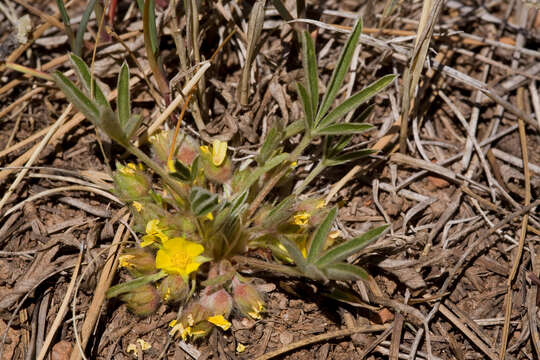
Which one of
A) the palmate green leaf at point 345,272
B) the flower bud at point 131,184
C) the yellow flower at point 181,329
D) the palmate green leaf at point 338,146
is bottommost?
the yellow flower at point 181,329

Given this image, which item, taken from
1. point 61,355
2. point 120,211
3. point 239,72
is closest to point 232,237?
point 120,211

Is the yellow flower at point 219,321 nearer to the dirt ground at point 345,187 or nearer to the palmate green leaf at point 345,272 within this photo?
the dirt ground at point 345,187

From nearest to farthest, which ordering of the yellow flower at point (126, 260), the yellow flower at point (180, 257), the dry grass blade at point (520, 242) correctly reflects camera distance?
the yellow flower at point (180, 257) → the yellow flower at point (126, 260) → the dry grass blade at point (520, 242)

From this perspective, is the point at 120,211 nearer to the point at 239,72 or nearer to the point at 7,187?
the point at 7,187

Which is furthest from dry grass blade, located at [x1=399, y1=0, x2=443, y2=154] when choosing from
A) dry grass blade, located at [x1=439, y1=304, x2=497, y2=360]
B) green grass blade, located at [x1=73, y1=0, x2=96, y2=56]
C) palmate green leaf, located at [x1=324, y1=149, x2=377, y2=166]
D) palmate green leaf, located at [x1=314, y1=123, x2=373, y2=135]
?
green grass blade, located at [x1=73, y1=0, x2=96, y2=56]

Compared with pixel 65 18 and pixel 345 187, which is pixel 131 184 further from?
pixel 345 187

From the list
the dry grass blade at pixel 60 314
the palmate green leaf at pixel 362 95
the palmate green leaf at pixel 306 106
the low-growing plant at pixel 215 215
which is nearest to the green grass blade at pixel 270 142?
the low-growing plant at pixel 215 215

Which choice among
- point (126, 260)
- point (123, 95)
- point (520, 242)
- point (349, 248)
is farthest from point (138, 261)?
point (520, 242)
